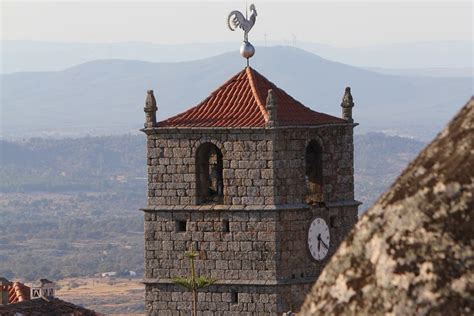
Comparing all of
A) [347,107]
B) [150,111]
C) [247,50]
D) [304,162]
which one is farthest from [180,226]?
[347,107]

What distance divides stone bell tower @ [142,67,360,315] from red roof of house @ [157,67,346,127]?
35 millimetres

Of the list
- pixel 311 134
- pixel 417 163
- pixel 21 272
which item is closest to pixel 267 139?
pixel 311 134

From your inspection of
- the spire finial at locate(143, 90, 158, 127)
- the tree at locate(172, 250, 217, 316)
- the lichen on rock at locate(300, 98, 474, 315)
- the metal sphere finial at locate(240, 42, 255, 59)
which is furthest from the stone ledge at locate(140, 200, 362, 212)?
the lichen on rock at locate(300, 98, 474, 315)

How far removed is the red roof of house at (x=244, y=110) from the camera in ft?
111

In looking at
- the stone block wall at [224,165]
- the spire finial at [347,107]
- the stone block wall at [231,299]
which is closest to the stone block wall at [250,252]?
the stone block wall at [231,299]

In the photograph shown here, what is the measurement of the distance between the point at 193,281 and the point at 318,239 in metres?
2.00

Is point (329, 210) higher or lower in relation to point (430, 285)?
higher

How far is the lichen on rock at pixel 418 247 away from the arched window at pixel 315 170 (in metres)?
27.7

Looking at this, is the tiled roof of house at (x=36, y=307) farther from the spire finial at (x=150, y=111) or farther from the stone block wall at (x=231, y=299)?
the spire finial at (x=150, y=111)

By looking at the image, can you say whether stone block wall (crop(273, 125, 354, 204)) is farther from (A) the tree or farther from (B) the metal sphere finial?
(B) the metal sphere finial

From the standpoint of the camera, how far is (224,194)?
1324 inches

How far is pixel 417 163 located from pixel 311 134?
89.6 feet

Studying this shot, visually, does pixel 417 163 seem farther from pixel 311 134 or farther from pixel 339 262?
pixel 311 134

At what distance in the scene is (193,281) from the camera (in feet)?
110
